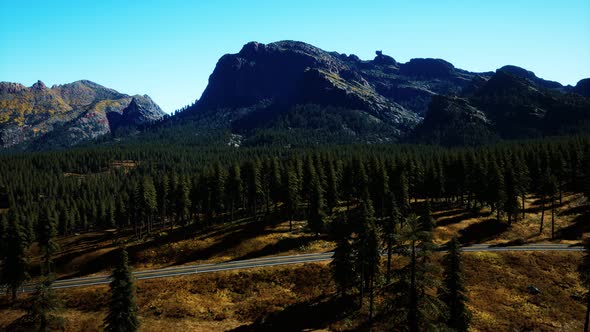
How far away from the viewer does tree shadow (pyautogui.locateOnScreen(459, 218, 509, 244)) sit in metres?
73.4

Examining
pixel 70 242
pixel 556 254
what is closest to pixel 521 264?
pixel 556 254

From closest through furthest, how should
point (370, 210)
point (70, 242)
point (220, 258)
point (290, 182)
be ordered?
point (370, 210)
point (220, 258)
point (290, 182)
point (70, 242)

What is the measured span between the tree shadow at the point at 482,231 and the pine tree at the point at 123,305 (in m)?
60.1

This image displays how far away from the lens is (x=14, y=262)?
192ft

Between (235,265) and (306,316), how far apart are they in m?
18.8

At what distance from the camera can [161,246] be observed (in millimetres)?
76188

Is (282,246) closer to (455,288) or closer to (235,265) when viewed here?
(235,265)

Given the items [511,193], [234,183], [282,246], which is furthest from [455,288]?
[234,183]

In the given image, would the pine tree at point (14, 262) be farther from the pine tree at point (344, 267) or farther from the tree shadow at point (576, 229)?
the tree shadow at point (576, 229)

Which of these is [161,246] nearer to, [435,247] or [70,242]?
[70,242]

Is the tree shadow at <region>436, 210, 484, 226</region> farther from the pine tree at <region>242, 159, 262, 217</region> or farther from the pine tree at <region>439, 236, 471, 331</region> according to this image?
the pine tree at <region>439, 236, 471, 331</region>

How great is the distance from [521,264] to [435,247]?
50419mm

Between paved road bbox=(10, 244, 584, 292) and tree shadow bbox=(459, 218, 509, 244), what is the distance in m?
4.96

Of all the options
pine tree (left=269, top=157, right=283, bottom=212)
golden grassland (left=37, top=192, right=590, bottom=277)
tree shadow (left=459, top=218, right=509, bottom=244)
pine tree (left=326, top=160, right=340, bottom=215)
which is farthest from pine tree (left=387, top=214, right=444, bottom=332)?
pine tree (left=269, top=157, right=283, bottom=212)
